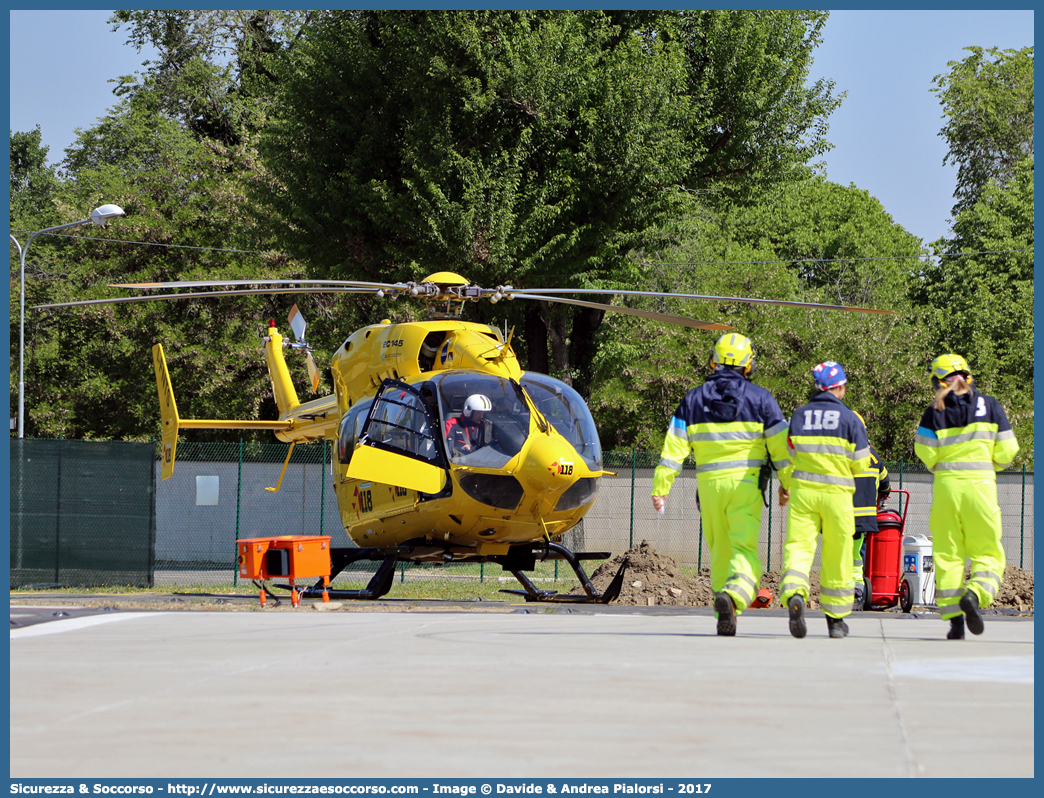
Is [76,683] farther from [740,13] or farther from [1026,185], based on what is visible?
[1026,185]

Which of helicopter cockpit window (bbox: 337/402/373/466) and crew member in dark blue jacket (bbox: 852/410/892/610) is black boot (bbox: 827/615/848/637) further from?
helicopter cockpit window (bbox: 337/402/373/466)

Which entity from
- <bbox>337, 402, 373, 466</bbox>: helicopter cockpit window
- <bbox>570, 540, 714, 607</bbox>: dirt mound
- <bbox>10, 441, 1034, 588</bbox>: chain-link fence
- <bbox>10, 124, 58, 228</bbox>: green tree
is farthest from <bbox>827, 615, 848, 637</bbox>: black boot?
<bbox>10, 124, 58, 228</bbox>: green tree

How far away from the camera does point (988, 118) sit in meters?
48.5

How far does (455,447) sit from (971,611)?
692 centimetres

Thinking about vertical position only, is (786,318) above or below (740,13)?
below

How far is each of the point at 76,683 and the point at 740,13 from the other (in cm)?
2282

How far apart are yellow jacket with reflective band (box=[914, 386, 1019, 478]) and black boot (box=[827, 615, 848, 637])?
1.27m

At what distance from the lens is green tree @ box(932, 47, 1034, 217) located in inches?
1902

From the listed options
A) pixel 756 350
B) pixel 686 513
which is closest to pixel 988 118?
pixel 756 350

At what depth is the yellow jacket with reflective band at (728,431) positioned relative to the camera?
27.8 feet

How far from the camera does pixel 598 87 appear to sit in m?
22.9

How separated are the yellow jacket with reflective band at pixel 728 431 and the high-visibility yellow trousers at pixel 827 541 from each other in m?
0.45

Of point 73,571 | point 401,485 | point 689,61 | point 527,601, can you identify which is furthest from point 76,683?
point 689,61
